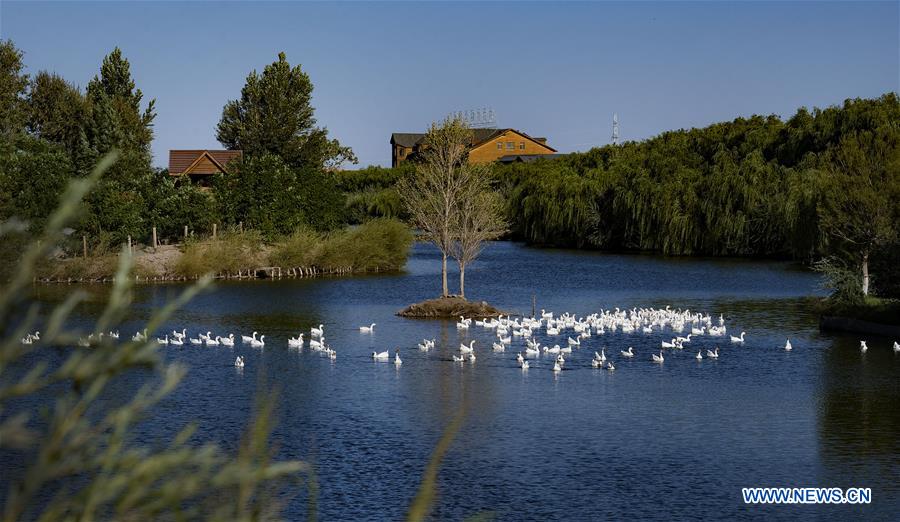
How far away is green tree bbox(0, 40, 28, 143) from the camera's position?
7625 centimetres

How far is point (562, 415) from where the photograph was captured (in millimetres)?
26078

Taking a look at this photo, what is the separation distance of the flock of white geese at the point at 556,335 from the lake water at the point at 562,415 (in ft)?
1.43

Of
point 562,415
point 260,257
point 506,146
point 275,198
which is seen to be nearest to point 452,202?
point 562,415

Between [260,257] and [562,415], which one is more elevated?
[260,257]

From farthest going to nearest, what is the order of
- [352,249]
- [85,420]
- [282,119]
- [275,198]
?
[282,119], [275,198], [352,249], [85,420]

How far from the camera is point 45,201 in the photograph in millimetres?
57125

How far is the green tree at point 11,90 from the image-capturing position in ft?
250

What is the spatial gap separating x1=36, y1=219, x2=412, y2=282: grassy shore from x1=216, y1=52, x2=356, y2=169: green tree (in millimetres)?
23922

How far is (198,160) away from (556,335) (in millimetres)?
65057

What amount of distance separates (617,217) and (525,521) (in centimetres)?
6852

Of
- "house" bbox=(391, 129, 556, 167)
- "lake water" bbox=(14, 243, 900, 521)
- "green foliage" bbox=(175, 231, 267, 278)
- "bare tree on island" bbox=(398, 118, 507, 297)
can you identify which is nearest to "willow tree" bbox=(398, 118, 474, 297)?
"bare tree on island" bbox=(398, 118, 507, 297)

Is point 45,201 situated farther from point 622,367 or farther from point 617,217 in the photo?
point 617,217

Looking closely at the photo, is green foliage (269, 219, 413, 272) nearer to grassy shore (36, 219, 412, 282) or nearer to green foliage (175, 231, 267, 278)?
grassy shore (36, 219, 412, 282)

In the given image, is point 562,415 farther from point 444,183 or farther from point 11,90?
point 11,90
